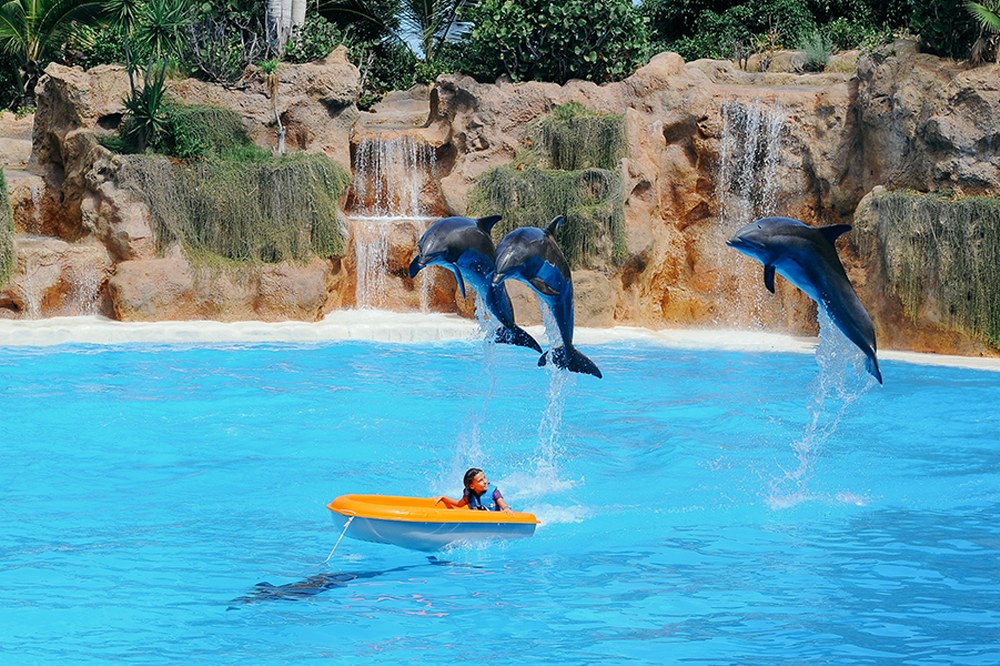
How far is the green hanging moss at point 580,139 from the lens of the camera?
19344 mm

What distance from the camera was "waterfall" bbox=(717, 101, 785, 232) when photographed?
19594 mm

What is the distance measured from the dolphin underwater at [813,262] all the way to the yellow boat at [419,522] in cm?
225

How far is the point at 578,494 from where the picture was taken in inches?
417

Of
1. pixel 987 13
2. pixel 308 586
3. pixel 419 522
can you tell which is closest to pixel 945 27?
pixel 987 13

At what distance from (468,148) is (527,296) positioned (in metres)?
3.01

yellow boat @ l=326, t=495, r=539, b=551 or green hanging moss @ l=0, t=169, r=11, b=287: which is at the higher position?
green hanging moss @ l=0, t=169, r=11, b=287

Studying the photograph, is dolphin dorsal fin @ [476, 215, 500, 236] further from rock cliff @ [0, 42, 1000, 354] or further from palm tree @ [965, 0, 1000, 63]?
palm tree @ [965, 0, 1000, 63]

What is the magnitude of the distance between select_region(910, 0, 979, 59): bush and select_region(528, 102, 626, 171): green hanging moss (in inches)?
169

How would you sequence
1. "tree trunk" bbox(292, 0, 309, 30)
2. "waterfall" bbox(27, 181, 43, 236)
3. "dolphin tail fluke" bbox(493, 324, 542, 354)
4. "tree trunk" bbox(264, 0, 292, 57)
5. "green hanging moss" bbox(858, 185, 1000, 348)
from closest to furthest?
1. "dolphin tail fluke" bbox(493, 324, 542, 354)
2. "green hanging moss" bbox(858, 185, 1000, 348)
3. "waterfall" bbox(27, 181, 43, 236)
4. "tree trunk" bbox(264, 0, 292, 57)
5. "tree trunk" bbox(292, 0, 309, 30)

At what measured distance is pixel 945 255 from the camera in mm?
16734

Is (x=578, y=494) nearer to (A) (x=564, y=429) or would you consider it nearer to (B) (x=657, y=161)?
(A) (x=564, y=429)

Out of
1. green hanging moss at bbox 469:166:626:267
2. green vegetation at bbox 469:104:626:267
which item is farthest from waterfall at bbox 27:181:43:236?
green hanging moss at bbox 469:166:626:267

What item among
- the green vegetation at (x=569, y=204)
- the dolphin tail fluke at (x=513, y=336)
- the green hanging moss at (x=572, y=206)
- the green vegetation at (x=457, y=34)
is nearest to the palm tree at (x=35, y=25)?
the green vegetation at (x=457, y=34)

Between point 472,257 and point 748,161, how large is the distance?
444 inches
